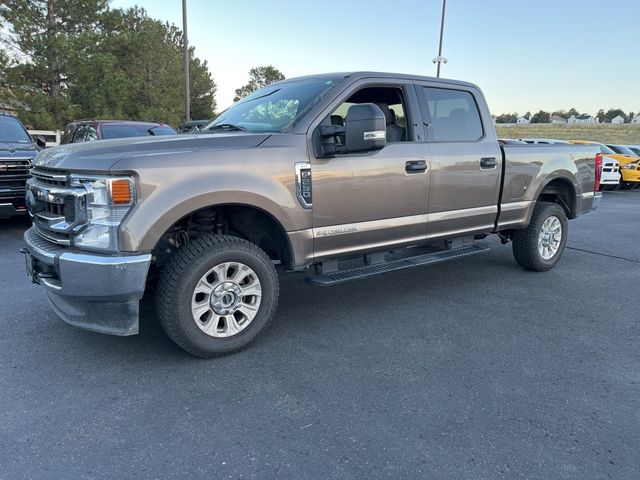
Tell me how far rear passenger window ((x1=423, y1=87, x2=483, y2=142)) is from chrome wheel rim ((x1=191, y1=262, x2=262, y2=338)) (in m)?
2.17

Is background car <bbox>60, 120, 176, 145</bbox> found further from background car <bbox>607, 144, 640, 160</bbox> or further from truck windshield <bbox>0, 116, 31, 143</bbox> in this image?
background car <bbox>607, 144, 640, 160</bbox>

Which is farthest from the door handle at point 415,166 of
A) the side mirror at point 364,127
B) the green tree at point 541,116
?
the green tree at point 541,116

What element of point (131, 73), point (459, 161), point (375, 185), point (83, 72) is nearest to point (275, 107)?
point (375, 185)

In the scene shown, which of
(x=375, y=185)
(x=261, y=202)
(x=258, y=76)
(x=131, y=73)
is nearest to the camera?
(x=261, y=202)

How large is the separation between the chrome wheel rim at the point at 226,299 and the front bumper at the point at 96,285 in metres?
0.41

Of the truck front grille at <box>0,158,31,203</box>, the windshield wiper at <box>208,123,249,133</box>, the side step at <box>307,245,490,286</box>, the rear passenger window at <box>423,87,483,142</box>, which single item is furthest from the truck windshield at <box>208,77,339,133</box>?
the truck front grille at <box>0,158,31,203</box>

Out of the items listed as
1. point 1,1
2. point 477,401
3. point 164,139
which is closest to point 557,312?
point 477,401

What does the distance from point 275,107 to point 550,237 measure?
12.2ft

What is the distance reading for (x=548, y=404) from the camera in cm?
293

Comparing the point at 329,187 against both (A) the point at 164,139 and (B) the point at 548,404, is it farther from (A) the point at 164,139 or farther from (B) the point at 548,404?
(B) the point at 548,404

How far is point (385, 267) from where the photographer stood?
4.26m

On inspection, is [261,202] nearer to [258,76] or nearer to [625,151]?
[625,151]

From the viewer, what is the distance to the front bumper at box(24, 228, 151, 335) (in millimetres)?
2986

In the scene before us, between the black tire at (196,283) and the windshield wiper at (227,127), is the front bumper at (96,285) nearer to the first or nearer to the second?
the black tire at (196,283)
